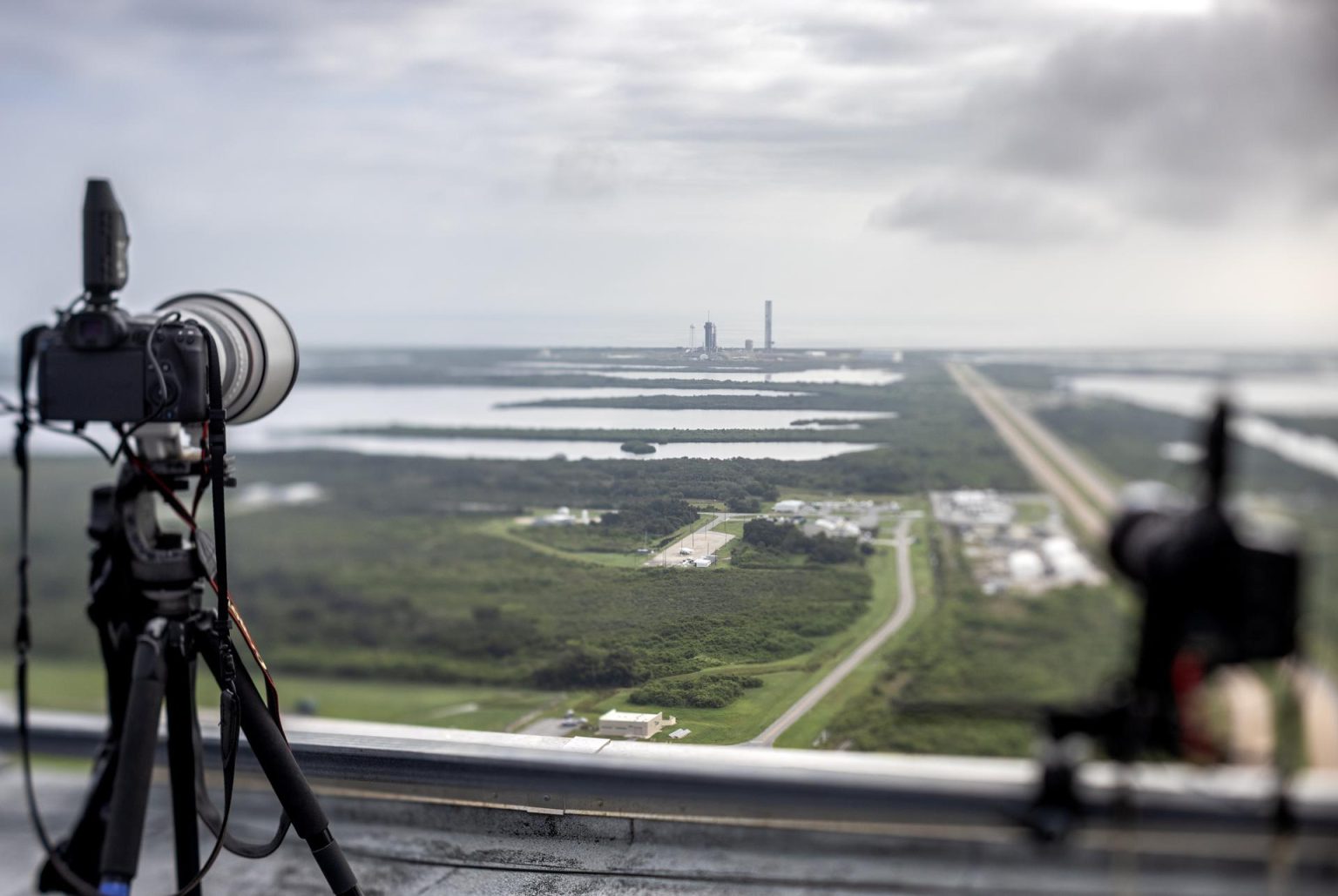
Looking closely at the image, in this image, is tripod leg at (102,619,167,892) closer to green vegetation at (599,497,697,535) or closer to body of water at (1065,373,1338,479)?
green vegetation at (599,497,697,535)

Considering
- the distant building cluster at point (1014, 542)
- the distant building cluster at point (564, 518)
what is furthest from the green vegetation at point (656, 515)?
the distant building cluster at point (1014, 542)

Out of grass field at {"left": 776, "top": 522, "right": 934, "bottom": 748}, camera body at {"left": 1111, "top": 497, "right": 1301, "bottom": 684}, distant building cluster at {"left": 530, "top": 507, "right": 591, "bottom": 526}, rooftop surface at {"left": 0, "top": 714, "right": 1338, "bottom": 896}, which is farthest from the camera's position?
distant building cluster at {"left": 530, "top": 507, "right": 591, "bottom": 526}

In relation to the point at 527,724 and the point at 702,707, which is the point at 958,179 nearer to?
the point at 702,707

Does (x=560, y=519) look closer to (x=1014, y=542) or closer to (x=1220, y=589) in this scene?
(x=1014, y=542)

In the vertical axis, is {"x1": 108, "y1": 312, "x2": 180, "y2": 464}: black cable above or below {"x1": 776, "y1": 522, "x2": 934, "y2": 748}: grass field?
above

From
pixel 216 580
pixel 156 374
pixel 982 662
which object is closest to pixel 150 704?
pixel 216 580

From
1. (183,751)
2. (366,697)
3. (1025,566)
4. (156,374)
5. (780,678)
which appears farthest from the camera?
(366,697)

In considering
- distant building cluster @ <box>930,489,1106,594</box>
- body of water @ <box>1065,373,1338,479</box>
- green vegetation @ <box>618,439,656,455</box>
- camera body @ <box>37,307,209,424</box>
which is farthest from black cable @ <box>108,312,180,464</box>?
body of water @ <box>1065,373,1338,479</box>
